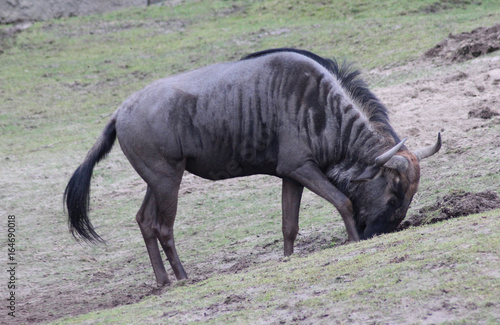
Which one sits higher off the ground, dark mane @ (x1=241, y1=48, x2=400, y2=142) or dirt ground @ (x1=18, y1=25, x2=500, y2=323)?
dark mane @ (x1=241, y1=48, x2=400, y2=142)

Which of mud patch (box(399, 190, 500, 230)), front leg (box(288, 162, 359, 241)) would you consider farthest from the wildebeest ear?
mud patch (box(399, 190, 500, 230))

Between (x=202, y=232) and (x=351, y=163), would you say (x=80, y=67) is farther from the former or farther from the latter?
(x=351, y=163)

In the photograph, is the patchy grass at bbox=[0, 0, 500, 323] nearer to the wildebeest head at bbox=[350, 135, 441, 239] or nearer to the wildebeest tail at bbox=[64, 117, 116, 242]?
the wildebeest head at bbox=[350, 135, 441, 239]

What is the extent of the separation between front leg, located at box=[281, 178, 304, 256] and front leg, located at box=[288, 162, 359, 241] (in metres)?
0.33

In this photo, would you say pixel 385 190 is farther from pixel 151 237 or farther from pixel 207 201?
pixel 207 201

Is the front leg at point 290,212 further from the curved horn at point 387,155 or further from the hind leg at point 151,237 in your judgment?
the hind leg at point 151,237

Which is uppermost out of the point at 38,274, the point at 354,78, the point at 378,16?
the point at 354,78

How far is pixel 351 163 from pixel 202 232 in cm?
242

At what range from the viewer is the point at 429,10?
15.1 metres

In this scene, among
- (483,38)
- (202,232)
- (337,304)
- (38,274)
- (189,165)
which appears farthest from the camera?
(483,38)

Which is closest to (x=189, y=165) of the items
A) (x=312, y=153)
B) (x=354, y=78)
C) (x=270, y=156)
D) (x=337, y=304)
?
(x=270, y=156)

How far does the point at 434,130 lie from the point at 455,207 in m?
2.90

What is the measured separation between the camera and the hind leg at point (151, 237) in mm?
6512

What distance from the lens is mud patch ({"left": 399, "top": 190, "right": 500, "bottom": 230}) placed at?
5.95 meters
